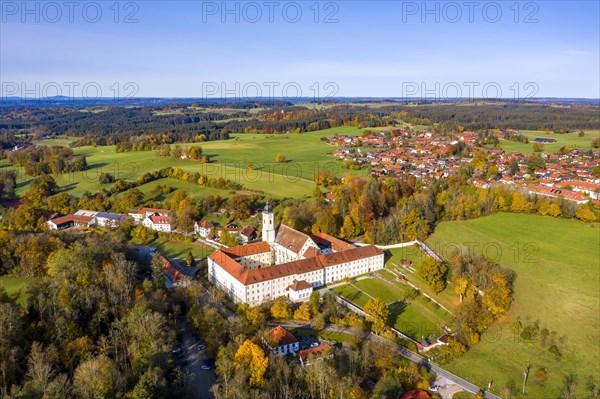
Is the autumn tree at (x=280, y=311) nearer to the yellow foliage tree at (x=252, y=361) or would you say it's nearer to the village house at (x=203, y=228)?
the yellow foliage tree at (x=252, y=361)

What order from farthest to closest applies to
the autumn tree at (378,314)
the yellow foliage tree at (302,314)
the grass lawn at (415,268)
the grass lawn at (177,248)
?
the grass lawn at (177,248), the grass lawn at (415,268), the yellow foliage tree at (302,314), the autumn tree at (378,314)

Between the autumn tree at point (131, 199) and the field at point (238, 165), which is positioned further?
the field at point (238, 165)

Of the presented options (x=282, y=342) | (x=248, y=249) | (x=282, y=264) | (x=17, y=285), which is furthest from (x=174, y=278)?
(x=282, y=342)

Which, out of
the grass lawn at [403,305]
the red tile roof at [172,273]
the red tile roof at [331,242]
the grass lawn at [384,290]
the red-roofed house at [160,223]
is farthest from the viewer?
the red-roofed house at [160,223]

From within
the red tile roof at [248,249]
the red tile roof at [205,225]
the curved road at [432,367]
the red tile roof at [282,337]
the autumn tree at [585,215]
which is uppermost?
the autumn tree at [585,215]

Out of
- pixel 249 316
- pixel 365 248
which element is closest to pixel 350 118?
pixel 365 248

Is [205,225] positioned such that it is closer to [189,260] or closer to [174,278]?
[189,260]

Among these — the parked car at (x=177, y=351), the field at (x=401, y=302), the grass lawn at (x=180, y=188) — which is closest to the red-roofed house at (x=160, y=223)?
the grass lawn at (x=180, y=188)
